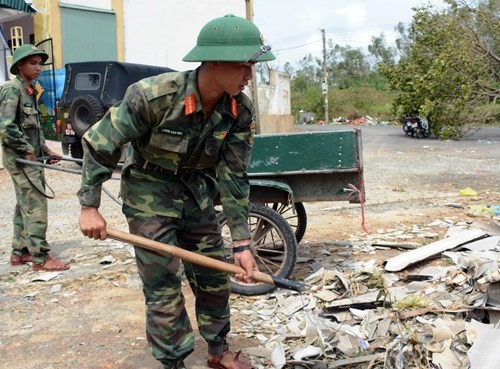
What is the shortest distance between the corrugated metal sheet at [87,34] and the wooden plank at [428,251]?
575 inches

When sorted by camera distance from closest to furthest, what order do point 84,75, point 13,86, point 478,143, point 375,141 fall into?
1. point 13,86
2. point 84,75
3. point 478,143
4. point 375,141

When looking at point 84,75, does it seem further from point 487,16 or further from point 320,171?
point 487,16

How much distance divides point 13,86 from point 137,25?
1477cm

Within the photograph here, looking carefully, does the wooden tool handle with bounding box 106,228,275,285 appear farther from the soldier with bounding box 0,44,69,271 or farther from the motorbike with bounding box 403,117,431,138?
the motorbike with bounding box 403,117,431,138

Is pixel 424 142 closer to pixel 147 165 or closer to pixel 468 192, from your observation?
pixel 468 192

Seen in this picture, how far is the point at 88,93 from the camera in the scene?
478 inches

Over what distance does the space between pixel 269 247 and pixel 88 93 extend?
818 centimetres

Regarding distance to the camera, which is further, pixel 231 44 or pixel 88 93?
pixel 88 93

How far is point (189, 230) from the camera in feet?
11.0

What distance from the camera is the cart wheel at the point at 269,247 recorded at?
4.73 m

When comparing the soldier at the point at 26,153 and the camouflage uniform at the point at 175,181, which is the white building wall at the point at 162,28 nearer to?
the soldier at the point at 26,153

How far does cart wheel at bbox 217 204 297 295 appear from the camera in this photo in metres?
4.73

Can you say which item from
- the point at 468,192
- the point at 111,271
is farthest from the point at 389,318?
the point at 468,192

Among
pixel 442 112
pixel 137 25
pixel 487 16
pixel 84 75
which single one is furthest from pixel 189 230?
pixel 137 25
